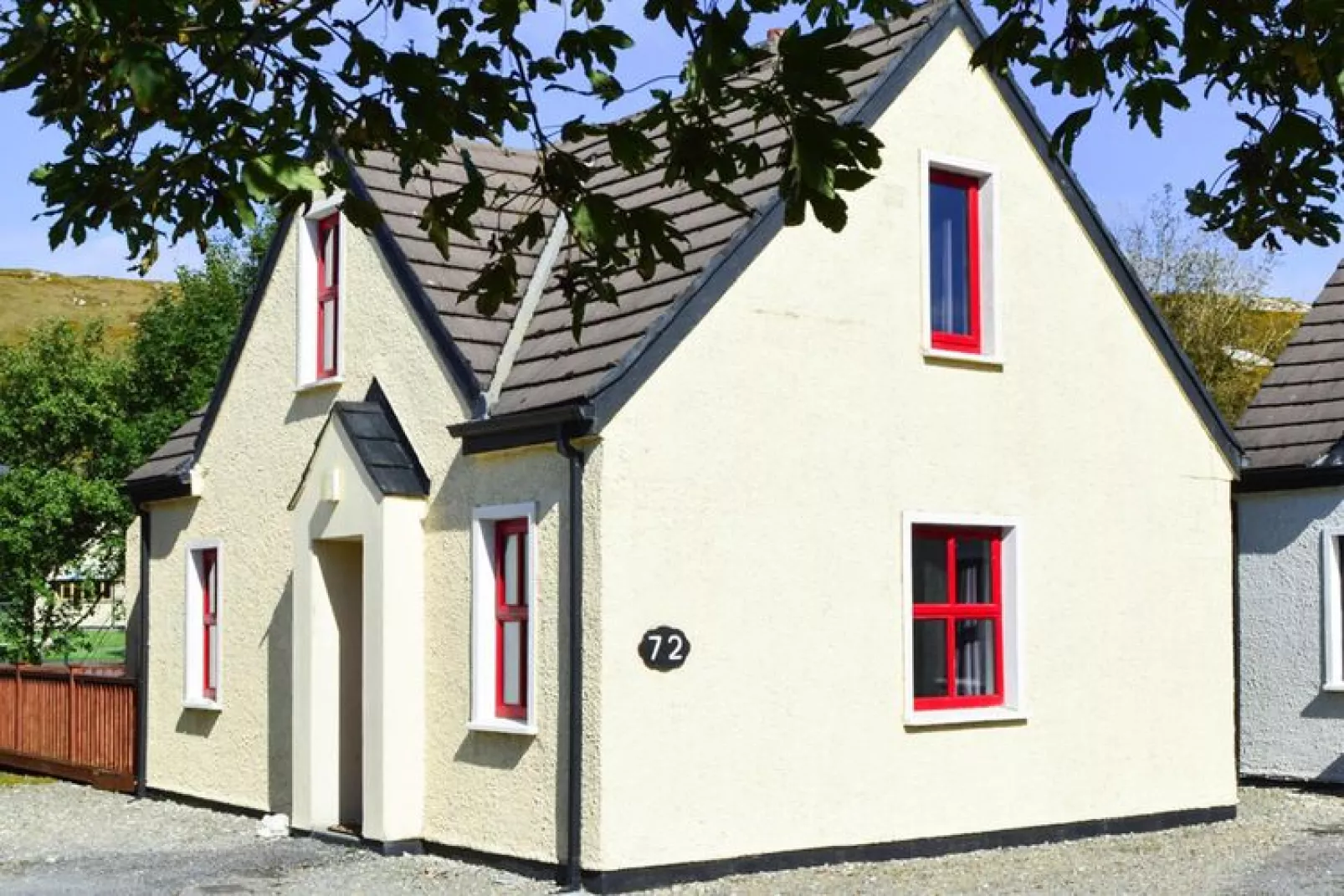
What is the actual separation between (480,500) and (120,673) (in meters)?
9.45

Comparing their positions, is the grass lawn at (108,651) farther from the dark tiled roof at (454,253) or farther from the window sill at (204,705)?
the dark tiled roof at (454,253)

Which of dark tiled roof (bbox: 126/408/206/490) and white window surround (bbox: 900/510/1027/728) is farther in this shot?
dark tiled roof (bbox: 126/408/206/490)

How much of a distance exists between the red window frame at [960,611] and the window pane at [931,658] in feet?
0.11

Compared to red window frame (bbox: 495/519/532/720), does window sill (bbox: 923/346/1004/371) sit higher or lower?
higher

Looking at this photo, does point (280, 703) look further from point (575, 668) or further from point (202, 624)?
point (575, 668)

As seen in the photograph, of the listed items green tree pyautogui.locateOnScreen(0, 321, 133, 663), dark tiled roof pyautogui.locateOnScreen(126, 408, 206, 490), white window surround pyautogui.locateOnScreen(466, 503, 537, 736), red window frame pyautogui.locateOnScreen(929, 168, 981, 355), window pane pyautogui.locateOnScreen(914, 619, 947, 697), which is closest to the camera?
white window surround pyautogui.locateOnScreen(466, 503, 537, 736)

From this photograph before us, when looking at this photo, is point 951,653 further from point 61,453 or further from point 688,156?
point 61,453

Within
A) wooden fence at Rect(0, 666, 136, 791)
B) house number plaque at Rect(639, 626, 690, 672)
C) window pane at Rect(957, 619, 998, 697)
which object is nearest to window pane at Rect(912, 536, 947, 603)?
window pane at Rect(957, 619, 998, 697)

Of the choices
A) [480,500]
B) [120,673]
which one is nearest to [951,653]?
[480,500]

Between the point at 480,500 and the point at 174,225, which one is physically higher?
the point at 174,225

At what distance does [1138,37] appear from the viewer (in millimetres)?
7719

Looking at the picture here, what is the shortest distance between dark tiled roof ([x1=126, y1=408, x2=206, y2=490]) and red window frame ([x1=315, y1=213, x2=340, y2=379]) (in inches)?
102

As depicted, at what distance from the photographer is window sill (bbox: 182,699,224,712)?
1852 cm

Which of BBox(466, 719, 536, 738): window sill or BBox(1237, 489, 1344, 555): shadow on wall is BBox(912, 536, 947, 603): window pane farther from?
BBox(1237, 489, 1344, 555): shadow on wall
